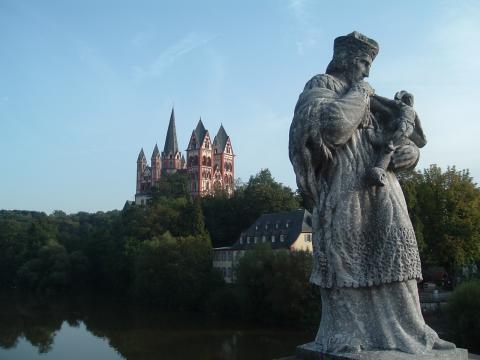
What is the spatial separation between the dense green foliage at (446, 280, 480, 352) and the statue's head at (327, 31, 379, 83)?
21.6 metres

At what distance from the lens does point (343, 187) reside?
462 cm

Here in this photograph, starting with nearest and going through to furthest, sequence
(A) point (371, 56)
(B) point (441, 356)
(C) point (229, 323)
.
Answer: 1. (B) point (441, 356)
2. (A) point (371, 56)
3. (C) point (229, 323)

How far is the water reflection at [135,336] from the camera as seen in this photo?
28.4m

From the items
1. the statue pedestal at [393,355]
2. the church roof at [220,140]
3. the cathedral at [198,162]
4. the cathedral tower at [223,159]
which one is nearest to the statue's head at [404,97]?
the statue pedestal at [393,355]

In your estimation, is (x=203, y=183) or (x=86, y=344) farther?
(x=203, y=183)

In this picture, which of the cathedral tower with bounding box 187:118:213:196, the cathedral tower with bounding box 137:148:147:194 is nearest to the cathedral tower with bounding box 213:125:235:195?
the cathedral tower with bounding box 187:118:213:196

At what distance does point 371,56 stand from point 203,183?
357 feet

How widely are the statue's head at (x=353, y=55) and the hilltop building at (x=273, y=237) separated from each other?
39.8 meters

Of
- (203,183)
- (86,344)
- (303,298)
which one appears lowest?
(86,344)

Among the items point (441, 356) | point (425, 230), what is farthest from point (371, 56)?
point (425, 230)

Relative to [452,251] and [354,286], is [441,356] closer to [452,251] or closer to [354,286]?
[354,286]

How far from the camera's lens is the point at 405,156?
16.1 ft

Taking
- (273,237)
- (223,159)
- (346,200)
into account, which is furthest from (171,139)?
(346,200)

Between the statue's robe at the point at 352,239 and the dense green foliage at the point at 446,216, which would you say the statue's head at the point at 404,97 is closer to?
the statue's robe at the point at 352,239
